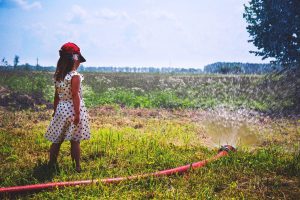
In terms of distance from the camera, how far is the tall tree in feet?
56.4

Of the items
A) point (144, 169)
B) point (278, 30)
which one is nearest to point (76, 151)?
point (144, 169)

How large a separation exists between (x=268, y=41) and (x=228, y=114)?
21.2ft

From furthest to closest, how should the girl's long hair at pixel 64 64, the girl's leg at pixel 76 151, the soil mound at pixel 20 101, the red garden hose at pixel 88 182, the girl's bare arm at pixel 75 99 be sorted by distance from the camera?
the soil mound at pixel 20 101 → the girl's leg at pixel 76 151 → the girl's long hair at pixel 64 64 → the girl's bare arm at pixel 75 99 → the red garden hose at pixel 88 182

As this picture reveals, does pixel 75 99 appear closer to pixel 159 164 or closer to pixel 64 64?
pixel 64 64

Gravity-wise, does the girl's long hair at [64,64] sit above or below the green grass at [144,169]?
above

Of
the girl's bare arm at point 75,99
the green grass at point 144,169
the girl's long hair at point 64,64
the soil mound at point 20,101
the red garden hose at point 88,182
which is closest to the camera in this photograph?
the red garden hose at point 88,182

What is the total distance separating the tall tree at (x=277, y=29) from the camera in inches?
677

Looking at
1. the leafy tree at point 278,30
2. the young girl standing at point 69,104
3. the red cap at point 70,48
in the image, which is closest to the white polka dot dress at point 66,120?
the young girl standing at point 69,104

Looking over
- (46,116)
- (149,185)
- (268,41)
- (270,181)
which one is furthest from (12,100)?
(268,41)

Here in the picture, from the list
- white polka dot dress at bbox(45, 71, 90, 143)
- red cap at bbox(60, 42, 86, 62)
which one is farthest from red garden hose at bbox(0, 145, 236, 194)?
red cap at bbox(60, 42, 86, 62)

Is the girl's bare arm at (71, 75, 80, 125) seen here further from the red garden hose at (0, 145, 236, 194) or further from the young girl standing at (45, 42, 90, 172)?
the red garden hose at (0, 145, 236, 194)

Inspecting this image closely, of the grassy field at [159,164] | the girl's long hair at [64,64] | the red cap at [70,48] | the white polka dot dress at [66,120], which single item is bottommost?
the grassy field at [159,164]

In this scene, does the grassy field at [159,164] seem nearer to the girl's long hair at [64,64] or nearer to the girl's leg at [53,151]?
the girl's leg at [53,151]

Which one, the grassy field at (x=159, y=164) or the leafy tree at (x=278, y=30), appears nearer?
the grassy field at (x=159, y=164)
